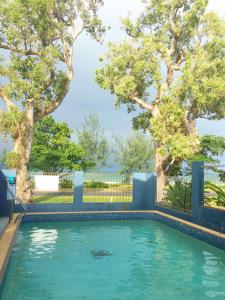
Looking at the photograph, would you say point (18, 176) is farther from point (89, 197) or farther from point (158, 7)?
point (158, 7)

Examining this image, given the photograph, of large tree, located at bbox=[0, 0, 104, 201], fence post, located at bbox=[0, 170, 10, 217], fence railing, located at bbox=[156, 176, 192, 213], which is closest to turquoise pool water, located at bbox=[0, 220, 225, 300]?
fence railing, located at bbox=[156, 176, 192, 213]

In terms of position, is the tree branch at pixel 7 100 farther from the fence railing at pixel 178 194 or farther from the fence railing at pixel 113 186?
the fence railing at pixel 178 194

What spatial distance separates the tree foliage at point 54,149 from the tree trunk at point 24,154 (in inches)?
495

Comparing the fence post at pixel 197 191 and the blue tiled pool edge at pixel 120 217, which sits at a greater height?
the fence post at pixel 197 191

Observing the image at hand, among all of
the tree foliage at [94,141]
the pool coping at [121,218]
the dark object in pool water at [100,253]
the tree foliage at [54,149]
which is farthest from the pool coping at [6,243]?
the tree foliage at [94,141]

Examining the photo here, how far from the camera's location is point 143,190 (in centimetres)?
1788

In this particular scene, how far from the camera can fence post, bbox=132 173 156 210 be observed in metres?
17.8

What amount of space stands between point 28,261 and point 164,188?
31.2 ft

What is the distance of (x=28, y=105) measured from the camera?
20.6 meters

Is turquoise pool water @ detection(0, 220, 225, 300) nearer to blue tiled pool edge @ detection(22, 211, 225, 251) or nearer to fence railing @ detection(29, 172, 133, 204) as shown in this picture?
blue tiled pool edge @ detection(22, 211, 225, 251)

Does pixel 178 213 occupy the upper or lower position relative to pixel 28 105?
lower

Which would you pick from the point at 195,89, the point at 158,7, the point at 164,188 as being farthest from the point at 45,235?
the point at 158,7

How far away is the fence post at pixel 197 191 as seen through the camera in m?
12.6

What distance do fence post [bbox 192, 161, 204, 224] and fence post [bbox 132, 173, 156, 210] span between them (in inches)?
185
